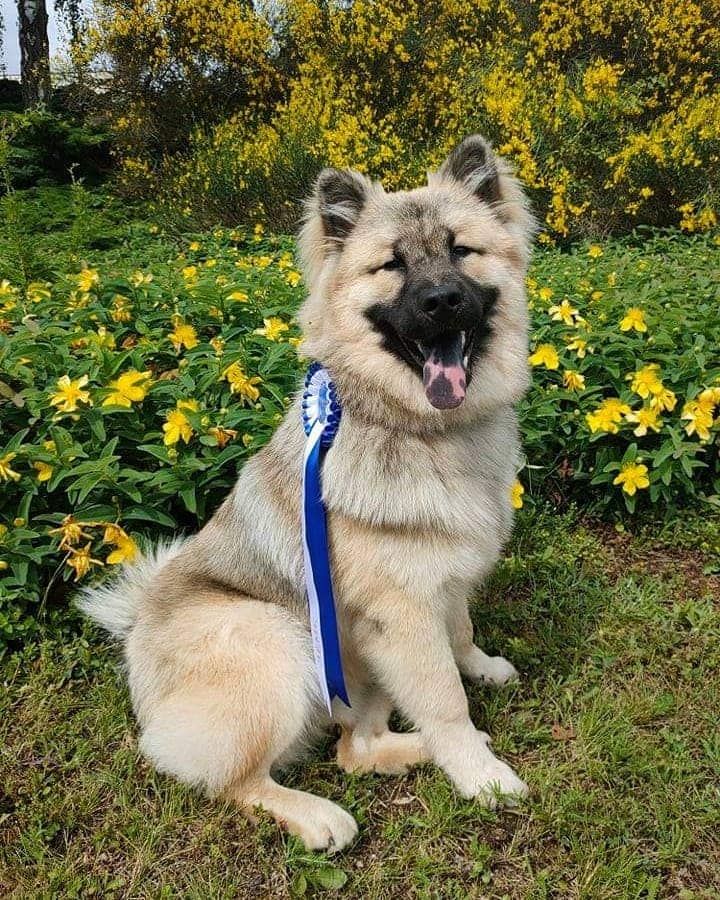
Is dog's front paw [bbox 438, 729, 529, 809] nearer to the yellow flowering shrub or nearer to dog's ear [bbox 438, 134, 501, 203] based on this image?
dog's ear [bbox 438, 134, 501, 203]

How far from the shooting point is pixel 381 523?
2158 millimetres

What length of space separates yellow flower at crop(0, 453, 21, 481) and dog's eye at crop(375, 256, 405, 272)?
165cm

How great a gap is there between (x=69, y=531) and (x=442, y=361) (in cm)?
159

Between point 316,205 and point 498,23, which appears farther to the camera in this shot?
point 498,23

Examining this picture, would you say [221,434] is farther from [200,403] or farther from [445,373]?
[445,373]

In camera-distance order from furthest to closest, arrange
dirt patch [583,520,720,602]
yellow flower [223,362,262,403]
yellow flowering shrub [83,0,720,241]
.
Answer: yellow flowering shrub [83,0,720,241] → dirt patch [583,520,720,602] → yellow flower [223,362,262,403]

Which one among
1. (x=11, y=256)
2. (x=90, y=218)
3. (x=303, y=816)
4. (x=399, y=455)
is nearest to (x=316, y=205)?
(x=399, y=455)

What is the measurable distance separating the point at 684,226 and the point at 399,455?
6441 mm

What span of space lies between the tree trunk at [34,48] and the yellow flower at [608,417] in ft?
40.3

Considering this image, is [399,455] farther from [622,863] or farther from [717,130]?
[717,130]

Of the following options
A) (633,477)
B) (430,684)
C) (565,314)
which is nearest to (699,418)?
(633,477)

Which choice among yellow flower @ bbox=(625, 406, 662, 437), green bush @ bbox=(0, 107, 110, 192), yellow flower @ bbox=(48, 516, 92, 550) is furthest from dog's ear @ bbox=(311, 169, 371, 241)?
green bush @ bbox=(0, 107, 110, 192)

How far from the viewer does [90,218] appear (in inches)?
292

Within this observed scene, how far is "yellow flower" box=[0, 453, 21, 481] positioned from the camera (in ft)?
8.99
